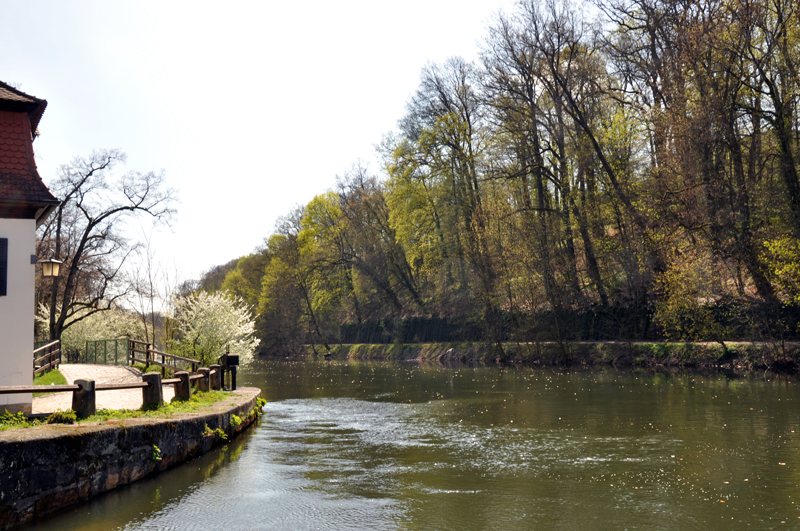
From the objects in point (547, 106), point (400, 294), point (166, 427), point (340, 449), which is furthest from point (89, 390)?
point (400, 294)

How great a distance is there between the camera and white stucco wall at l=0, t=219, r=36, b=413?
410 inches

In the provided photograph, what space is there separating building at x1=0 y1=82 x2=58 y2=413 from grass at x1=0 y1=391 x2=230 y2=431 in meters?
0.97

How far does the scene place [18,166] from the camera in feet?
37.6

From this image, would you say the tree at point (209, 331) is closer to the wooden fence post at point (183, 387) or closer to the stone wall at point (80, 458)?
the wooden fence post at point (183, 387)

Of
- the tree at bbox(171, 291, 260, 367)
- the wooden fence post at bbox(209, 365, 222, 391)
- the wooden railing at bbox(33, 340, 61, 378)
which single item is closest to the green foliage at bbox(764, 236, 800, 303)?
the wooden fence post at bbox(209, 365, 222, 391)

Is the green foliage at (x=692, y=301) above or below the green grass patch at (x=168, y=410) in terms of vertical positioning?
above

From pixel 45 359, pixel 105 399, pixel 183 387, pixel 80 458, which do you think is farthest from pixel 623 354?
pixel 80 458

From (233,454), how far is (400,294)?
39.5 m

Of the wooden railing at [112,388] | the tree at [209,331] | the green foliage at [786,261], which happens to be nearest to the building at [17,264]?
the wooden railing at [112,388]

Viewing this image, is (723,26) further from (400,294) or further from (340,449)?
(400,294)

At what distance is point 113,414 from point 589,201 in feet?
84.3

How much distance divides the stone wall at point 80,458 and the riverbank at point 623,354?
19684 millimetres

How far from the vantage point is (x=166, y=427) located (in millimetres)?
9906

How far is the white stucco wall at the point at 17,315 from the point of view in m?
10.4
